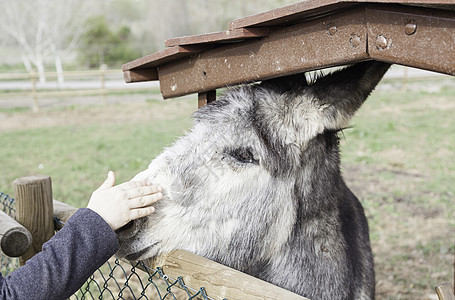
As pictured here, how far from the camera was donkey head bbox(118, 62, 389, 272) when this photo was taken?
2008 millimetres

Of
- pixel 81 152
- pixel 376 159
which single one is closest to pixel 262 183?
pixel 376 159

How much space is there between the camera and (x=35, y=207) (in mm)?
2541

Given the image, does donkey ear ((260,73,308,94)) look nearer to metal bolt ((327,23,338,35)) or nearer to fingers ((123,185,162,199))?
metal bolt ((327,23,338,35))

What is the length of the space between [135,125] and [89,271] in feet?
39.3

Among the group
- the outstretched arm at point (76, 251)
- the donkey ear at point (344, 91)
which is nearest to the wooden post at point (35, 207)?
the outstretched arm at point (76, 251)

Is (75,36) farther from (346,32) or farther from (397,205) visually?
(346,32)

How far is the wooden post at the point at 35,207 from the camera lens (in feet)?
8.29

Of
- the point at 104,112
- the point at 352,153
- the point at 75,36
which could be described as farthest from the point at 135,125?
the point at 75,36

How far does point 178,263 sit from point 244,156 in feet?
1.90

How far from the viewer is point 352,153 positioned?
31.4ft

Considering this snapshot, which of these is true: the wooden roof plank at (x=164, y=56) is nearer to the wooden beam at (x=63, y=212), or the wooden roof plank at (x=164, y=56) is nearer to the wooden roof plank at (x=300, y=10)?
the wooden roof plank at (x=300, y=10)

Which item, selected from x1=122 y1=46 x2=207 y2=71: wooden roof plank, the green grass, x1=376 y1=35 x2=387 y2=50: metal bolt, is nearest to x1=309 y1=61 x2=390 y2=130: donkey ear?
x1=376 y1=35 x2=387 y2=50: metal bolt

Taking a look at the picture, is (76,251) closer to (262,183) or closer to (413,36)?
(262,183)

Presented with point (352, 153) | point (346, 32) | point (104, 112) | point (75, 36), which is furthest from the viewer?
point (75, 36)
